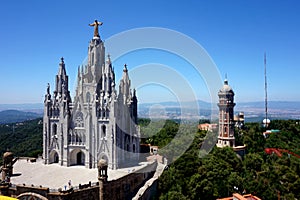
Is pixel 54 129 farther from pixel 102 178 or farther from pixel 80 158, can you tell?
pixel 102 178

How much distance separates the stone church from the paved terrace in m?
1.32

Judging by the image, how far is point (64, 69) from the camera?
112 ft

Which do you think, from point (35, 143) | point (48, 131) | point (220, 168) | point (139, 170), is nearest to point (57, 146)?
point (48, 131)

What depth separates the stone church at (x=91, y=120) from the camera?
30.8m

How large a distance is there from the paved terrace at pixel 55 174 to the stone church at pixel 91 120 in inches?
51.9

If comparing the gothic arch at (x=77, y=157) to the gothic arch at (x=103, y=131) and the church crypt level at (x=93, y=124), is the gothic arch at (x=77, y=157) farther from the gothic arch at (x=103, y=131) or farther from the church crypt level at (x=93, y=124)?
the gothic arch at (x=103, y=131)

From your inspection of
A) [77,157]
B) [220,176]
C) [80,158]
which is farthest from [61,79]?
[220,176]

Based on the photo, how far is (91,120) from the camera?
31.5 meters

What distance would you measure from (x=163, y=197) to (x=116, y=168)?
22.9 ft

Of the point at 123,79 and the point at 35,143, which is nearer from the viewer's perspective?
the point at 123,79

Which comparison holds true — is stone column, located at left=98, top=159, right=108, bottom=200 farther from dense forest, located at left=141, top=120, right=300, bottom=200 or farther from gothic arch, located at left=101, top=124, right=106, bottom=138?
gothic arch, located at left=101, top=124, right=106, bottom=138

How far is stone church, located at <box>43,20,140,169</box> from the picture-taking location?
3084 centimetres

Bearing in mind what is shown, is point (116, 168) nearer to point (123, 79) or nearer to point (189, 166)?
point (189, 166)

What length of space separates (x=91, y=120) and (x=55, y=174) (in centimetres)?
673
